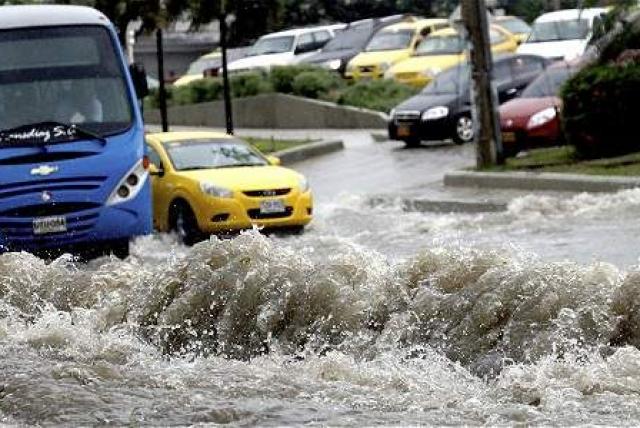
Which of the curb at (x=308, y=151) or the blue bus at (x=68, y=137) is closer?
the blue bus at (x=68, y=137)

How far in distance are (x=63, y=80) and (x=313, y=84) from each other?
67.3 ft

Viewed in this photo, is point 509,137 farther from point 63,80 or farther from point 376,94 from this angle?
point 376,94

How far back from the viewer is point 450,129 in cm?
3189

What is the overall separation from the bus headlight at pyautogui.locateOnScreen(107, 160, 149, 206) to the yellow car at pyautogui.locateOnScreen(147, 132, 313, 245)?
7.51ft

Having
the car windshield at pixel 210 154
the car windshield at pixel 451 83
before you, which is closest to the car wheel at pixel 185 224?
the car windshield at pixel 210 154

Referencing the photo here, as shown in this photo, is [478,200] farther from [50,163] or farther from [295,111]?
[295,111]

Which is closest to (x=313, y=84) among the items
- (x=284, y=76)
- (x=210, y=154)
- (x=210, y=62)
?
(x=284, y=76)

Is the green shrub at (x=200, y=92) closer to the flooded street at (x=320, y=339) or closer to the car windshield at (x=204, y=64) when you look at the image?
the car windshield at (x=204, y=64)

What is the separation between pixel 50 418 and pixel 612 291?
3.77 metres

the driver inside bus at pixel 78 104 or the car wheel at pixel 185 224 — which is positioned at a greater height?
the driver inside bus at pixel 78 104

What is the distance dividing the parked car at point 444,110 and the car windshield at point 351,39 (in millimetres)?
12746

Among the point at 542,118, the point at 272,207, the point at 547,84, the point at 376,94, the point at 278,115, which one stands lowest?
the point at 278,115

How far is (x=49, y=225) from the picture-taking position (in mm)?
18594

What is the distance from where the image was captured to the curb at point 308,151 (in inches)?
1283
